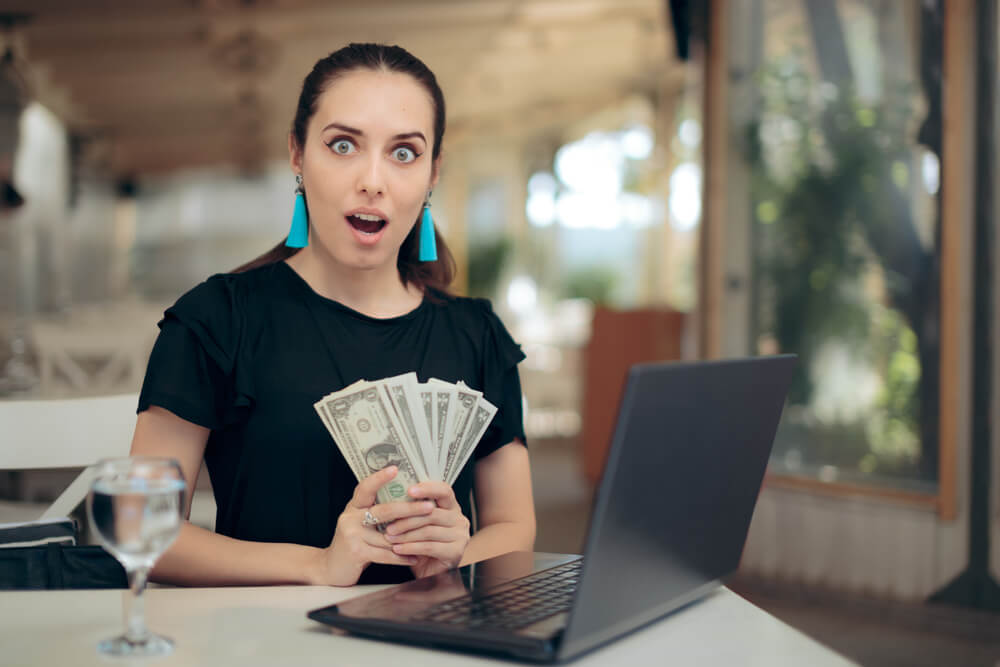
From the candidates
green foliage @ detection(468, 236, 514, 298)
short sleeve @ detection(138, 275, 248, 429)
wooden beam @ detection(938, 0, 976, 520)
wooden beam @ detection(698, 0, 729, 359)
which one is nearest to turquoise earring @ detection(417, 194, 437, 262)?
short sleeve @ detection(138, 275, 248, 429)

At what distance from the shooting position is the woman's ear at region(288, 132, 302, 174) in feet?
→ 5.00

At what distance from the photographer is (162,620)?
956 millimetres

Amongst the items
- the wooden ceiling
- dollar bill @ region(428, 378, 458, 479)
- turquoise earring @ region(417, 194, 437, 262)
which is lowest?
dollar bill @ region(428, 378, 458, 479)

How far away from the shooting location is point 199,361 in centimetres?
136

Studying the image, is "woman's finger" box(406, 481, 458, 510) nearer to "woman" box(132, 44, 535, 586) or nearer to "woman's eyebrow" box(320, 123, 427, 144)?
"woman" box(132, 44, 535, 586)

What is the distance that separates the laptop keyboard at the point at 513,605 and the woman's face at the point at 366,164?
57cm

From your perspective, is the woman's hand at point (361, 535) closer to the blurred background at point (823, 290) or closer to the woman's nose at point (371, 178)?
the woman's nose at point (371, 178)

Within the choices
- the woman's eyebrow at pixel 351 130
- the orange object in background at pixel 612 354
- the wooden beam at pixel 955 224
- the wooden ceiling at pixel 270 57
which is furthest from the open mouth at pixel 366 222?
the wooden ceiling at pixel 270 57

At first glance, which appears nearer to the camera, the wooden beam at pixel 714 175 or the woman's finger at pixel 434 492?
the woman's finger at pixel 434 492

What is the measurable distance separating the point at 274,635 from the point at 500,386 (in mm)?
753

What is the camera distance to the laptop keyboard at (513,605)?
0.90 metres

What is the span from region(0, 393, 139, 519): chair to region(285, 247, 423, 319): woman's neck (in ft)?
1.30

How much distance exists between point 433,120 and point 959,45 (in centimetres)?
293

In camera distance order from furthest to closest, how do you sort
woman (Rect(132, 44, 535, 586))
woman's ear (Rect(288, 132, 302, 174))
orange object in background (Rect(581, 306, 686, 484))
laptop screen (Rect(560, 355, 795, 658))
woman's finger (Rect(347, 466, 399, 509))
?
orange object in background (Rect(581, 306, 686, 484)) < woman's ear (Rect(288, 132, 302, 174)) < woman (Rect(132, 44, 535, 586)) < woman's finger (Rect(347, 466, 399, 509)) < laptop screen (Rect(560, 355, 795, 658))
